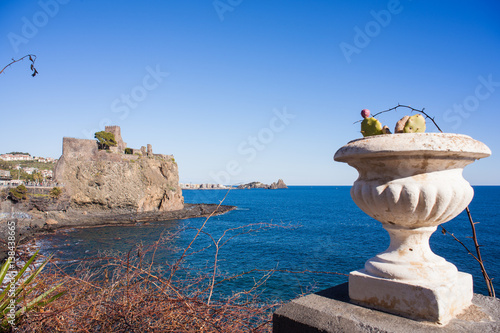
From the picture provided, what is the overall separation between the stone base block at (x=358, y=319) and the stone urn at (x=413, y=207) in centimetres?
7

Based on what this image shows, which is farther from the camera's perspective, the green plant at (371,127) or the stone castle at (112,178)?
the stone castle at (112,178)

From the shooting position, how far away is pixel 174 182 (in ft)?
172

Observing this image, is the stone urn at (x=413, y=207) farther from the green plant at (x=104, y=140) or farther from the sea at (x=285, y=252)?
the green plant at (x=104, y=140)

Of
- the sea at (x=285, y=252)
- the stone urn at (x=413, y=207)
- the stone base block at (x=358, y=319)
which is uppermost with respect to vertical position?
the stone urn at (x=413, y=207)

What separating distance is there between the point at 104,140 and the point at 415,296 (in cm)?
5491

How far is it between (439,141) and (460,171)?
15.2 inches

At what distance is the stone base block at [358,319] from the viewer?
176cm

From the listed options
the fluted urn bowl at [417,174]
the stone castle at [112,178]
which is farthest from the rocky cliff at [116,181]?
the fluted urn bowl at [417,174]

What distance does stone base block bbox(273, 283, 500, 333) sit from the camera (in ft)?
5.76

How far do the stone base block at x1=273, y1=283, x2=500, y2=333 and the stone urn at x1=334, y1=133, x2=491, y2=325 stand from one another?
0.07 m

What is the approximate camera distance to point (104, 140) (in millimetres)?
50781

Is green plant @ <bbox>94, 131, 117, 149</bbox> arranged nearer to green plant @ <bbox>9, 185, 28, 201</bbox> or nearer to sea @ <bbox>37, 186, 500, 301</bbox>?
green plant @ <bbox>9, 185, 28, 201</bbox>

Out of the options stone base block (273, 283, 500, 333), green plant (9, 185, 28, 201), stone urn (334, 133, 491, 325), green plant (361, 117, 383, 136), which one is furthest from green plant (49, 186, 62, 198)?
stone urn (334, 133, 491, 325)

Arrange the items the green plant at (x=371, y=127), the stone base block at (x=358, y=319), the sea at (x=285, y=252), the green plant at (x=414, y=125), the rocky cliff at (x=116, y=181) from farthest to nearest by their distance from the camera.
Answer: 1. the rocky cliff at (x=116, y=181)
2. the sea at (x=285, y=252)
3. the green plant at (x=371, y=127)
4. the green plant at (x=414, y=125)
5. the stone base block at (x=358, y=319)
